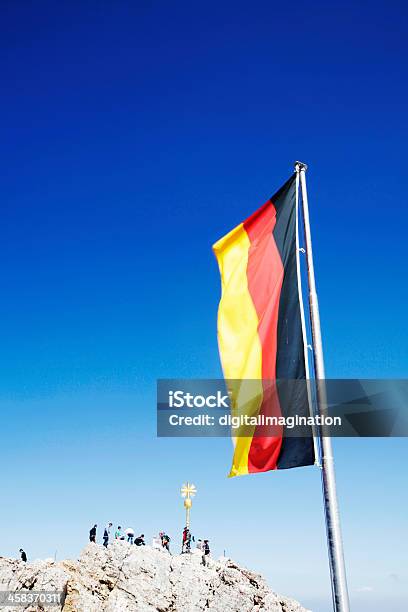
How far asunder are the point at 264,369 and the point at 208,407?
3.35m

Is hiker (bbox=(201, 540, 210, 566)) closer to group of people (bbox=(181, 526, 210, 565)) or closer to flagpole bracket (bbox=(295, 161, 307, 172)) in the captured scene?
group of people (bbox=(181, 526, 210, 565))

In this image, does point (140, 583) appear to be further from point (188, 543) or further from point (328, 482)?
point (328, 482)

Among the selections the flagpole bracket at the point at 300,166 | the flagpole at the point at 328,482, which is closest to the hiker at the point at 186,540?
the flagpole at the point at 328,482

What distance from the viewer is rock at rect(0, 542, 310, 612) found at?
28672 millimetres

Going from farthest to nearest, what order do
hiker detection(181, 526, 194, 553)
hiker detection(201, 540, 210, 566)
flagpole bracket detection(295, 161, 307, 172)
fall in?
hiker detection(181, 526, 194, 553) < hiker detection(201, 540, 210, 566) < flagpole bracket detection(295, 161, 307, 172)

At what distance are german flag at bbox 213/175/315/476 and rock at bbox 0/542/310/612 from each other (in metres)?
21.7

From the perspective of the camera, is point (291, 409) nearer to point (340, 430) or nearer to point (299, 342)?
point (299, 342)

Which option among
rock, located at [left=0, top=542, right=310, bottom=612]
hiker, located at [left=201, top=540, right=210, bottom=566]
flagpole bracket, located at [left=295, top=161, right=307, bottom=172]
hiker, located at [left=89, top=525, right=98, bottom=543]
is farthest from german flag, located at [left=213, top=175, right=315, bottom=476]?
hiker, located at [left=89, top=525, right=98, bottom=543]

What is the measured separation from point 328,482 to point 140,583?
78.2ft

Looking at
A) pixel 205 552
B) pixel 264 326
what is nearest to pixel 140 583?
pixel 205 552

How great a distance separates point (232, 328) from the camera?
41.2 feet

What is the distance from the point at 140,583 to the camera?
30.2 meters

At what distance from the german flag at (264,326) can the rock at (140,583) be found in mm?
21725

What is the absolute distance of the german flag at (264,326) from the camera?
36.3 ft
